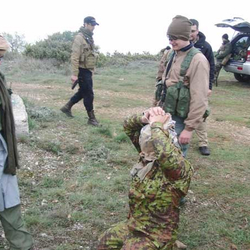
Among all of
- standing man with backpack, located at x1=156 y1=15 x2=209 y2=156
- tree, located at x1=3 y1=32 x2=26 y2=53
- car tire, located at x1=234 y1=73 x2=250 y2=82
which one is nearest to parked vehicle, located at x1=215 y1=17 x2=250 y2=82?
car tire, located at x1=234 y1=73 x2=250 y2=82

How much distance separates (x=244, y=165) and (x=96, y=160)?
201cm

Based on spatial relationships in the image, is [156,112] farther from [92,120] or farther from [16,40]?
[16,40]

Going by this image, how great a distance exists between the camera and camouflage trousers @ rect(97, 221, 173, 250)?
→ 2438 millimetres

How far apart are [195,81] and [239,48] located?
31.6 ft

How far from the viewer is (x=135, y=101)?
946cm

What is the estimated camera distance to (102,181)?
441 centimetres

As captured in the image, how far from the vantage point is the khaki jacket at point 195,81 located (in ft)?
10.9

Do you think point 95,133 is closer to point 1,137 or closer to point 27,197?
point 27,197

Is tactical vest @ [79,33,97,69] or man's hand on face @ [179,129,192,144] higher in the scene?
tactical vest @ [79,33,97,69]

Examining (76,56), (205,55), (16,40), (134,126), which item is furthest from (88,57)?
(16,40)

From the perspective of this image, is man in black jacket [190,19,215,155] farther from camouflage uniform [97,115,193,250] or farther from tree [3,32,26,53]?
tree [3,32,26,53]

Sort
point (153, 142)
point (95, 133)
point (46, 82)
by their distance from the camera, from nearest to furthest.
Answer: point (153, 142)
point (95, 133)
point (46, 82)

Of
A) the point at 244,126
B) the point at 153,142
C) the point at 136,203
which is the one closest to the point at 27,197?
the point at 136,203

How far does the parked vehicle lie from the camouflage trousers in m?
9.79
